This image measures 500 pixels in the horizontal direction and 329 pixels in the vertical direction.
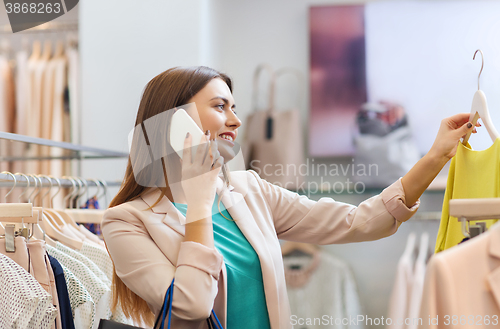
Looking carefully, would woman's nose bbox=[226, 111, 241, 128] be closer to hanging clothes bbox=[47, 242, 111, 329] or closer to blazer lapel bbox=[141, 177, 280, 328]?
blazer lapel bbox=[141, 177, 280, 328]

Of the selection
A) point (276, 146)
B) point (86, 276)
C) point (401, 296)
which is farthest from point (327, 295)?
point (86, 276)

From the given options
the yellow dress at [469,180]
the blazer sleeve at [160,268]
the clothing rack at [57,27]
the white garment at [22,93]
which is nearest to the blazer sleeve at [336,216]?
the yellow dress at [469,180]

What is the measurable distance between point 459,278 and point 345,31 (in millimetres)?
1788

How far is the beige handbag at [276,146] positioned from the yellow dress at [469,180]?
1174 millimetres

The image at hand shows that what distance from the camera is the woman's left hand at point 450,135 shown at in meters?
0.94

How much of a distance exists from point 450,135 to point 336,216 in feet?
1.07

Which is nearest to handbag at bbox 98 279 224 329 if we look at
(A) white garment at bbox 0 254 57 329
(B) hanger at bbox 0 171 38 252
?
(A) white garment at bbox 0 254 57 329

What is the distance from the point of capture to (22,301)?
886mm

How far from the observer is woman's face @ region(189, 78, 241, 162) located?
101 centimetres

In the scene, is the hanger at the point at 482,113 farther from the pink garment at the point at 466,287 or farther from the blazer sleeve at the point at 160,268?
the blazer sleeve at the point at 160,268

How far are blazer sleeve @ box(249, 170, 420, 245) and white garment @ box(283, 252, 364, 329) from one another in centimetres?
99

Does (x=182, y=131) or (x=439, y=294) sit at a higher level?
(x=182, y=131)

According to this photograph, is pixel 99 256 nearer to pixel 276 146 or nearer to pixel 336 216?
pixel 336 216

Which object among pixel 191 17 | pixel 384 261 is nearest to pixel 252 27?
pixel 191 17
